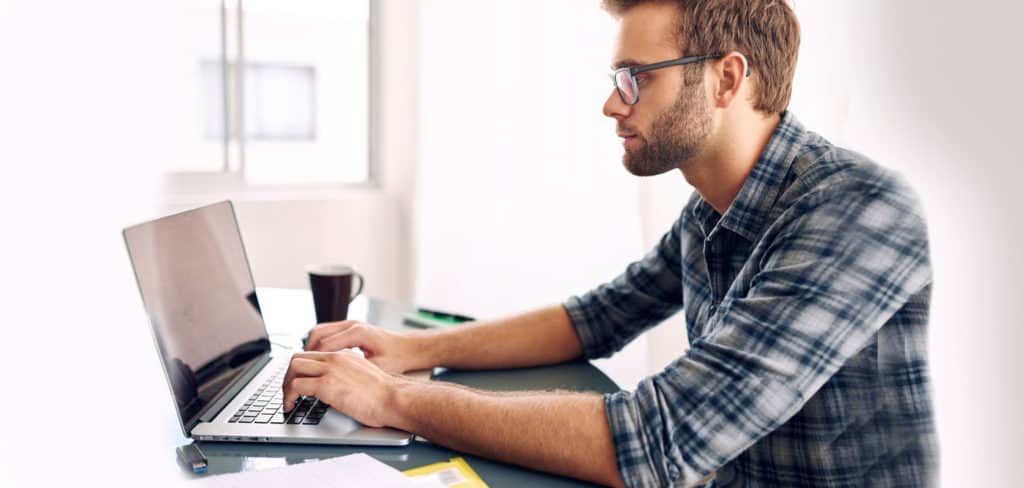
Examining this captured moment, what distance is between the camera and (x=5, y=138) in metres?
0.21

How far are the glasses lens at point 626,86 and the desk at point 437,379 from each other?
36 centimetres

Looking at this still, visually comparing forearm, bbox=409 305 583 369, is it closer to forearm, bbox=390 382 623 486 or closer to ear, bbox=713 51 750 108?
forearm, bbox=390 382 623 486

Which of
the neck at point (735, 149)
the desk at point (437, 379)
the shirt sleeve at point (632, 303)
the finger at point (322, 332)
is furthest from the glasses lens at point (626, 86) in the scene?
the finger at point (322, 332)

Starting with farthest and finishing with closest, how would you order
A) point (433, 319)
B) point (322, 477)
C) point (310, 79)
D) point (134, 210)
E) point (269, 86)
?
point (310, 79) < point (269, 86) < point (433, 319) < point (322, 477) < point (134, 210)

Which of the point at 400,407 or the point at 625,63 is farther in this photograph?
the point at 625,63

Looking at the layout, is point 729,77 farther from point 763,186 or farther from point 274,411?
point 274,411

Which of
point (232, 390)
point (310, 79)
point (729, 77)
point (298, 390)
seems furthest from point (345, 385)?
point (310, 79)

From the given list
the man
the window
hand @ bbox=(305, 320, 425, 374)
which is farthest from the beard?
the window

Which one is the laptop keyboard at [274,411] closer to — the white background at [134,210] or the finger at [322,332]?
the finger at [322,332]

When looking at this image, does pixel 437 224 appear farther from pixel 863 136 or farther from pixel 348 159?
pixel 863 136

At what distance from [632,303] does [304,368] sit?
0.51 m

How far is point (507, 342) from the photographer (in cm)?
110

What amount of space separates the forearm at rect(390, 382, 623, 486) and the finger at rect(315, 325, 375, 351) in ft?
0.79

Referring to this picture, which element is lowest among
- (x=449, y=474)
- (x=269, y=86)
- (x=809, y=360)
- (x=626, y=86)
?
(x=449, y=474)
